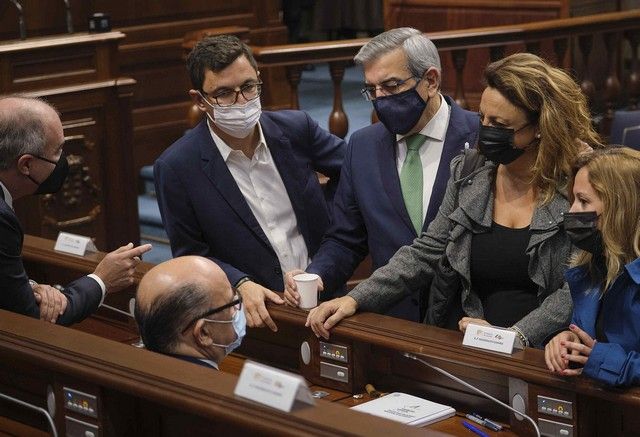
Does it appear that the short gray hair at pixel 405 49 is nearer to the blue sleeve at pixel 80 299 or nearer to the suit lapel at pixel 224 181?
the suit lapel at pixel 224 181

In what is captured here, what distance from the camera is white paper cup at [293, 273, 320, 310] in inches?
129

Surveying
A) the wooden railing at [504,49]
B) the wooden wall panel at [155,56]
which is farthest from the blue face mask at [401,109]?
the wooden wall panel at [155,56]

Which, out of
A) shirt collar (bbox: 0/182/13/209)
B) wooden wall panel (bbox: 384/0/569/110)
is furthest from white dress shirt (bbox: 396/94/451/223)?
wooden wall panel (bbox: 384/0/569/110)

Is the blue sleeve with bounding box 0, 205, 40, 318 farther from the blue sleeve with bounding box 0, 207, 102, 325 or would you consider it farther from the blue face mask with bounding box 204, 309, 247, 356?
the blue face mask with bounding box 204, 309, 247, 356

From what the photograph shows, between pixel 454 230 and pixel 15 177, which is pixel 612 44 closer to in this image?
pixel 454 230

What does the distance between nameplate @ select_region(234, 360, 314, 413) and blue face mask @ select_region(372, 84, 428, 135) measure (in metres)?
1.41

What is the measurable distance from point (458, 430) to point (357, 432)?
0.81 metres

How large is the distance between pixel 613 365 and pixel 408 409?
58cm

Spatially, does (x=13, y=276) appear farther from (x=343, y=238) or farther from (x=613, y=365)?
(x=613, y=365)

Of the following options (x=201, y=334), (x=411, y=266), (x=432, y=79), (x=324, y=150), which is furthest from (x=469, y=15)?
(x=201, y=334)

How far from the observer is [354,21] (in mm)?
11266

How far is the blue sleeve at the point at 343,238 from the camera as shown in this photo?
12.0ft

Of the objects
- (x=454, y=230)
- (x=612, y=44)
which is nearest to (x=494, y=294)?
(x=454, y=230)

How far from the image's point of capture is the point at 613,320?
275 centimetres
